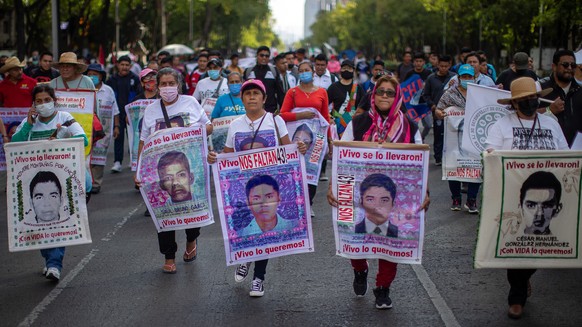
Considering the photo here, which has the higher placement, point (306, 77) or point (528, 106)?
point (306, 77)

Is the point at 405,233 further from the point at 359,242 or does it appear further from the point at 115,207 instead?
the point at 115,207

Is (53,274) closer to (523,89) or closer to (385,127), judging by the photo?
(385,127)

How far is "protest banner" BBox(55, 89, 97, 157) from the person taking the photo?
1095 centimetres

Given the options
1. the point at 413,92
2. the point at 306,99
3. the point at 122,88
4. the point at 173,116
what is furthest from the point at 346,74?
→ the point at 173,116

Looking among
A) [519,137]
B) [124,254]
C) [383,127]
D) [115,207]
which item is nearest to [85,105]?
[115,207]

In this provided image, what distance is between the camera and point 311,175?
10266 millimetres

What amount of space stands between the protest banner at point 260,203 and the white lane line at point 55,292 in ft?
4.71

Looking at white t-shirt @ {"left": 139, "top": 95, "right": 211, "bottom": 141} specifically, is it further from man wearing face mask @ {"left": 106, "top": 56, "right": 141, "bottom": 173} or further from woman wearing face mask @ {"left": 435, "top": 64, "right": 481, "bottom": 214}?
man wearing face mask @ {"left": 106, "top": 56, "right": 141, "bottom": 173}

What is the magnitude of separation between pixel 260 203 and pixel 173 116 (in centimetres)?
150

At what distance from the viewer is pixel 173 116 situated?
26.9ft

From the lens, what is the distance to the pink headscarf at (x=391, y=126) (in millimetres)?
6809

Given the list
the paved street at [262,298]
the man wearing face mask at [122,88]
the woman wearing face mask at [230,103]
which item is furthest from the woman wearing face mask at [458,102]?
the man wearing face mask at [122,88]

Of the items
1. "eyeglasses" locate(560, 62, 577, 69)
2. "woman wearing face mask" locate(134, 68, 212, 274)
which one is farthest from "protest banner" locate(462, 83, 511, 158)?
"woman wearing face mask" locate(134, 68, 212, 274)

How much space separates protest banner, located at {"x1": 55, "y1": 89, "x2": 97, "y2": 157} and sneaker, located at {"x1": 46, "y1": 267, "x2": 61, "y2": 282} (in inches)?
136
